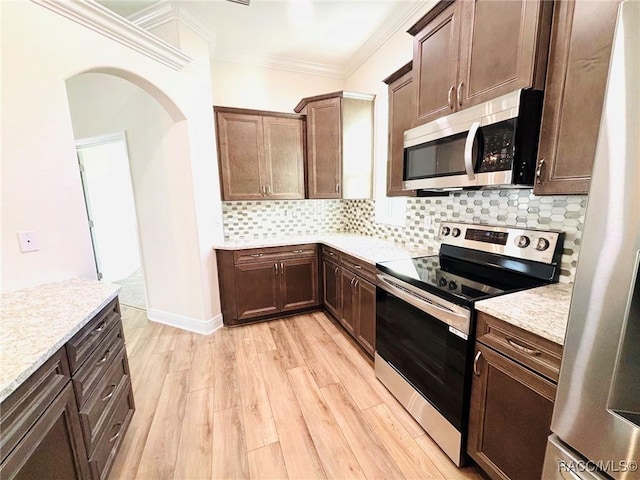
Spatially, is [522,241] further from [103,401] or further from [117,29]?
[117,29]

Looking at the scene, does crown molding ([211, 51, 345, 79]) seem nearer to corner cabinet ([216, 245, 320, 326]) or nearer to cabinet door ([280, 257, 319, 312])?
corner cabinet ([216, 245, 320, 326])

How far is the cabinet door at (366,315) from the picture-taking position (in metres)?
2.16

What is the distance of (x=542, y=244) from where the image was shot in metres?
1.45

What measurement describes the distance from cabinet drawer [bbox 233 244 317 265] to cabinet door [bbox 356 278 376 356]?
35.3 inches

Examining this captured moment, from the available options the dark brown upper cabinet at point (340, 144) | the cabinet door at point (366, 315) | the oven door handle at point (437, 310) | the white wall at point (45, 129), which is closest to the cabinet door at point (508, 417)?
the oven door handle at point (437, 310)

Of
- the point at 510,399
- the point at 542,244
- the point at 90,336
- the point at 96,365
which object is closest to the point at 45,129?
the point at 90,336

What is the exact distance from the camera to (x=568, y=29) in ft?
3.61

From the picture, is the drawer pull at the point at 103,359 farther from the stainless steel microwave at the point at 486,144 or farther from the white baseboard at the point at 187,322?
the stainless steel microwave at the point at 486,144

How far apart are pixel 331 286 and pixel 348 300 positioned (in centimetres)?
43

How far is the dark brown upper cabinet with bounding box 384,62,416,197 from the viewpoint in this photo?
204cm

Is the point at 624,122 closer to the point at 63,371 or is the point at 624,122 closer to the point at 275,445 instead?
the point at 63,371

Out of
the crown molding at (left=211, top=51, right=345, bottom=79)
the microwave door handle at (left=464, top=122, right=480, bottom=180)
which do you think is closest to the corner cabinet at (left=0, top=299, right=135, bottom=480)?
the microwave door handle at (left=464, top=122, right=480, bottom=180)

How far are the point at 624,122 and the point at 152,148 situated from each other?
3242mm

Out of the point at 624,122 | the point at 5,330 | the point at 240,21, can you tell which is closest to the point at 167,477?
the point at 5,330
